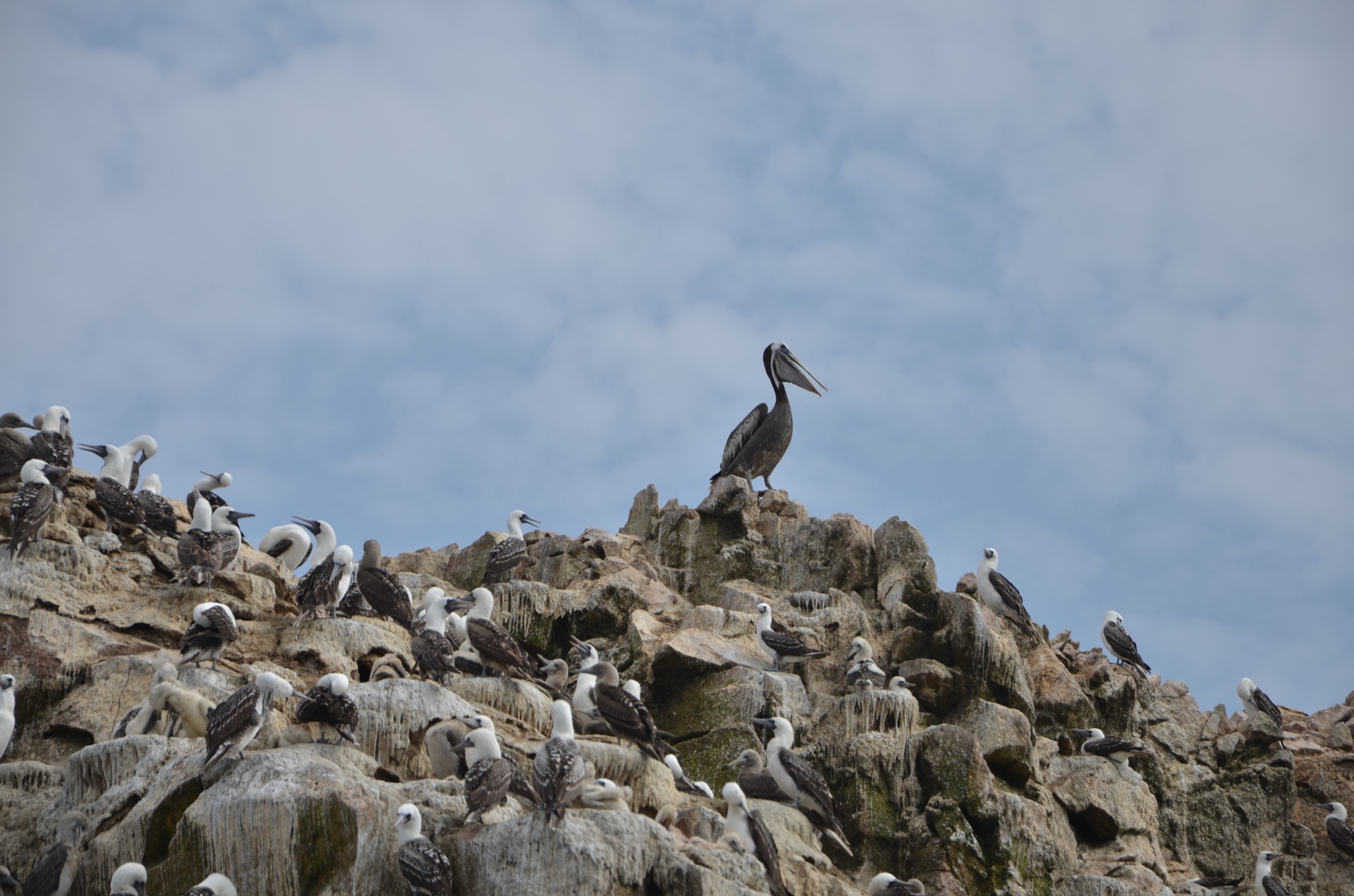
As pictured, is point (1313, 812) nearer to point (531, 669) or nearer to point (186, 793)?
point (531, 669)

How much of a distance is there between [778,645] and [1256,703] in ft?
32.8

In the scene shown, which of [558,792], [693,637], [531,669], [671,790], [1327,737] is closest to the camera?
[558,792]

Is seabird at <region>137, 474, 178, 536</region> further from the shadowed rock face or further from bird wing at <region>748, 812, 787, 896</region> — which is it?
bird wing at <region>748, 812, 787, 896</region>

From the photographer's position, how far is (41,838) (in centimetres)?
1587

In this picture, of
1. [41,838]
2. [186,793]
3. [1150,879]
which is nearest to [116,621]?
[41,838]

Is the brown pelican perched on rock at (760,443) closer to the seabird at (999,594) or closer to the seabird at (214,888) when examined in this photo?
the seabird at (999,594)

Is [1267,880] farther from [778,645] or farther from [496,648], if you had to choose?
[496,648]

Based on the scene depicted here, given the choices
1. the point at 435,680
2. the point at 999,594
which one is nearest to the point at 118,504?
the point at 435,680

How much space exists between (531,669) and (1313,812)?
14441mm

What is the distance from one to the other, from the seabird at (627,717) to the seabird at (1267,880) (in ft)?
34.9

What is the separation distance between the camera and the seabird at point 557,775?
13922 millimetres

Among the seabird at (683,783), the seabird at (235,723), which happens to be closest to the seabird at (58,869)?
the seabird at (235,723)

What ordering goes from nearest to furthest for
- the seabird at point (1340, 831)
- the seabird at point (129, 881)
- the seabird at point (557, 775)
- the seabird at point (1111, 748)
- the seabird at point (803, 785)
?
the seabird at point (129, 881) → the seabird at point (557, 775) → the seabird at point (803, 785) → the seabird at point (1111, 748) → the seabird at point (1340, 831)

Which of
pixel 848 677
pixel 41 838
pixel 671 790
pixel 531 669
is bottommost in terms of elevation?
pixel 41 838
